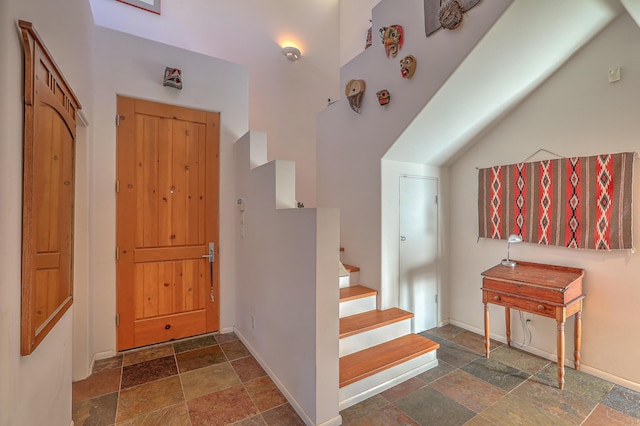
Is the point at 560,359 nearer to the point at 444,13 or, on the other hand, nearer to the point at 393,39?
the point at 444,13

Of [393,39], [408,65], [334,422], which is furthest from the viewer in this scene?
[393,39]

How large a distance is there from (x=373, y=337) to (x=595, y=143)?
252 cm

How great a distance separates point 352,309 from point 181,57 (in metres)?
3.17

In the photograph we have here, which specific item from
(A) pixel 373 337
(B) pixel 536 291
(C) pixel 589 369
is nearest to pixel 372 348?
(A) pixel 373 337

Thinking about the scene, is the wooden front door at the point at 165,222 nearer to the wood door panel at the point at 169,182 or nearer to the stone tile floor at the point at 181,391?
the wood door panel at the point at 169,182

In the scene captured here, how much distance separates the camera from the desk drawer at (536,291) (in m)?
2.19

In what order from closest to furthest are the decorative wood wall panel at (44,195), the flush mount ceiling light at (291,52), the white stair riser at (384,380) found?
the decorative wood wall panel at (44,195) < the white stair riser at (384,380) < the flush mount ceiling light at (291,52)

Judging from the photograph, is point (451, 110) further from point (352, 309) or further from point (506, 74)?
point (352, 309)

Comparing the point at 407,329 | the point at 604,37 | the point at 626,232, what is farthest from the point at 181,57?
the point at 626,232

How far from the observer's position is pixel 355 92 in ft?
10.1

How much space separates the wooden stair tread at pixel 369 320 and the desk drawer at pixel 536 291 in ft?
2.71

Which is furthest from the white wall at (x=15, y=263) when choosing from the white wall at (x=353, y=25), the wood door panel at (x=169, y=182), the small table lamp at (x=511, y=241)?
the white wall at (x=353, y=25)

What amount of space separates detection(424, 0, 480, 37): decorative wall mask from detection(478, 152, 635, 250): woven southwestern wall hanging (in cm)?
155

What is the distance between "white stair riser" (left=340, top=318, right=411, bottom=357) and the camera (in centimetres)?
244
